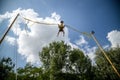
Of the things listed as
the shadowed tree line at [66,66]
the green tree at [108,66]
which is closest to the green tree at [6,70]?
the shadowed tree line at [66,66]

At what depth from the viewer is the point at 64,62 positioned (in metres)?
24.1

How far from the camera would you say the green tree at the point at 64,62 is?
75.2 feet

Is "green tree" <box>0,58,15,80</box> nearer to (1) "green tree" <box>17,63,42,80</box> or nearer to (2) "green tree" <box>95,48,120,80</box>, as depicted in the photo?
(1) "green tree" <box>17,63,42,80</box>

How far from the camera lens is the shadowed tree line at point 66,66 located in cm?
2283

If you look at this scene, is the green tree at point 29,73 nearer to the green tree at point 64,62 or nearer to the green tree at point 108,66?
the green tree at point 64,62

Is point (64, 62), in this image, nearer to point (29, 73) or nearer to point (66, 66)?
point (66, 66)

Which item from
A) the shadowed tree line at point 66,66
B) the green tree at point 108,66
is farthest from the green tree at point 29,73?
the green tree at point 108,66

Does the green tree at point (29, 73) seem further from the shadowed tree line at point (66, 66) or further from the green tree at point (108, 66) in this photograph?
the green tree at point (108, 66)

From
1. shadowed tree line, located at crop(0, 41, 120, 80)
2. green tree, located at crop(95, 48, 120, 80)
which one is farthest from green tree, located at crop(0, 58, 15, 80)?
green tree, located at crop(95, 48, 120, 80)

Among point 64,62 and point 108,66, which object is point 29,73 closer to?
point 64,62

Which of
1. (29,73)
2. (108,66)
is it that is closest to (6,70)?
(29,73)

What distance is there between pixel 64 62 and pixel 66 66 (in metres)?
0.55

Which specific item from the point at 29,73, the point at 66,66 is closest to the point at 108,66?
the point at 66,66

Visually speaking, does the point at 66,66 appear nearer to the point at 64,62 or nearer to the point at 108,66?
the point at 64,62
